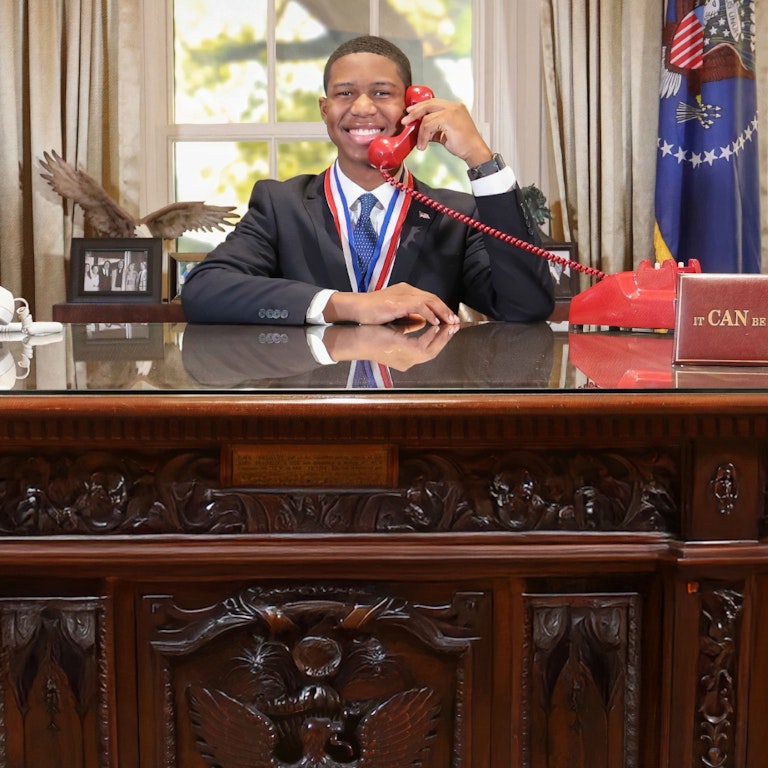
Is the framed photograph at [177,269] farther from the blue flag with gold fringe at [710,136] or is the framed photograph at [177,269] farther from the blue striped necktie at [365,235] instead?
the blue flag with gold fringe at [710,136]

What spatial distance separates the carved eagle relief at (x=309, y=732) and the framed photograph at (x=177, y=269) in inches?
94.1

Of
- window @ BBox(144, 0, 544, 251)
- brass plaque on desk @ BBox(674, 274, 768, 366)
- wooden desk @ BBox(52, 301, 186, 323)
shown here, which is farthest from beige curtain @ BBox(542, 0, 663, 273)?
brass plaque on desk @ BBox(674, 274, 768, 366)

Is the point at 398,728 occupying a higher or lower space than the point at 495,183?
lower

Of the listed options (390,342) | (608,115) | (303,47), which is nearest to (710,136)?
(608,115)

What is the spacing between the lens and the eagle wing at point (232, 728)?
0.91 meters

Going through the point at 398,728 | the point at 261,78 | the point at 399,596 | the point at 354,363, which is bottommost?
the point at 398,728

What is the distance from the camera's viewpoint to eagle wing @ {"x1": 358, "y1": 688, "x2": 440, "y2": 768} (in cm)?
91

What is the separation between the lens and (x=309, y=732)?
0.90 metres

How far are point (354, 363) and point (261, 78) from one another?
9.18 feet

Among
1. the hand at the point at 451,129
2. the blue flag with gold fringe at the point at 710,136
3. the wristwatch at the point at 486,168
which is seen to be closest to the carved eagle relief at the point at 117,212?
the hand at the point at 451,129

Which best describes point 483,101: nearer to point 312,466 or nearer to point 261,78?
point 261,78

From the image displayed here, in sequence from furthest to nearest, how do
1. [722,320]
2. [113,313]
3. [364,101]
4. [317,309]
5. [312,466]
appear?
[113,313]
[364,101]
[317,309]
[722,320]
[312,466]

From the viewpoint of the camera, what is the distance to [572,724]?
92 centimetres

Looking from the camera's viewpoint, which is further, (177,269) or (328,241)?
(177,269)
